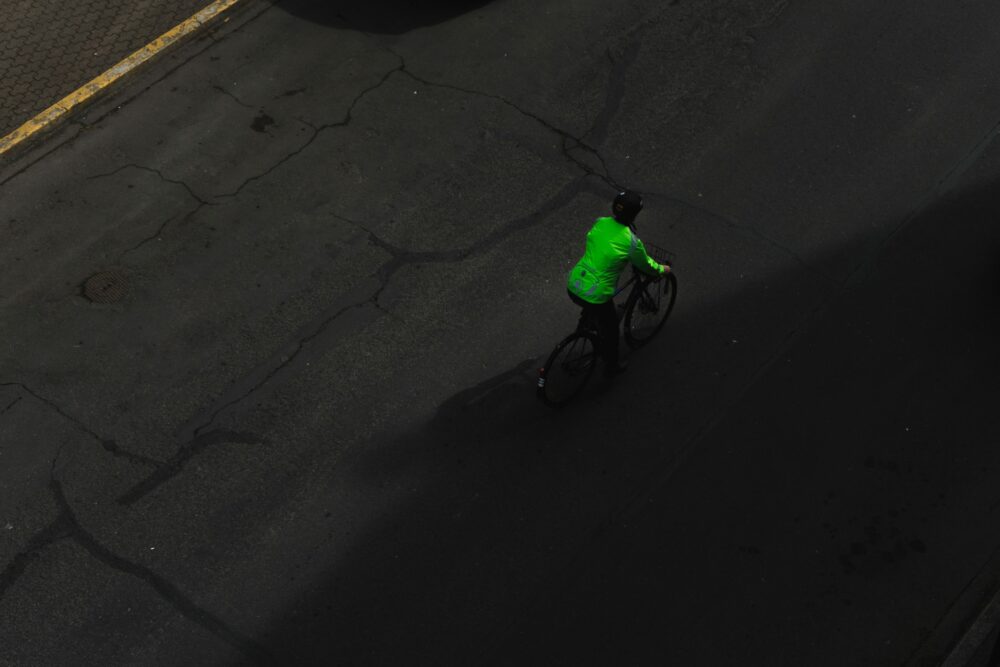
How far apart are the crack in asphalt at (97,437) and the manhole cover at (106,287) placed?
1100 millimetres

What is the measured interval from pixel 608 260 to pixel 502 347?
1.69 meters

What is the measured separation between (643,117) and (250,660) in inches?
267

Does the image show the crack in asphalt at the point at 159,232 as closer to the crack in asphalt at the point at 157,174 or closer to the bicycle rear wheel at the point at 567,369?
the crack in asphalt at the point at 157,174

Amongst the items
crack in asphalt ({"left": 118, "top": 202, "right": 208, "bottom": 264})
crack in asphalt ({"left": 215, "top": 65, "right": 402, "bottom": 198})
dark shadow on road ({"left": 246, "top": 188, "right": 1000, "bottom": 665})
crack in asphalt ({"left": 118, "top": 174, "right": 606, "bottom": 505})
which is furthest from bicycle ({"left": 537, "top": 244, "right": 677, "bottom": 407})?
crack in asphalt ({"left": 118, "top": 202, "right": 208, "bottom": 264})

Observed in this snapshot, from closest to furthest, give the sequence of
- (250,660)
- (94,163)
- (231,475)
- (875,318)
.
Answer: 1. (250,660)
2. (231,475)
3. (875,318)
4. (94,163)

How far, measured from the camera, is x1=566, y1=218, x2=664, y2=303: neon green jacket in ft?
28.4

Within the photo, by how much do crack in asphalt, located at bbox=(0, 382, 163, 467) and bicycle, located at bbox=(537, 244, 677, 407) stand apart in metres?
3.28

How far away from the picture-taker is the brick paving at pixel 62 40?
1250 cm

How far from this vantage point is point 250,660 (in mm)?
8234

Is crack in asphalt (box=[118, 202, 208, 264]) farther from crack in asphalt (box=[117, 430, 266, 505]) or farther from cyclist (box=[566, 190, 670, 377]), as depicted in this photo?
cyclist (box=[566, 190, 670, 377])

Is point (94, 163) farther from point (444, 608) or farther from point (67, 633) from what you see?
point (444, 608)

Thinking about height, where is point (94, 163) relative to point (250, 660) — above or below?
above

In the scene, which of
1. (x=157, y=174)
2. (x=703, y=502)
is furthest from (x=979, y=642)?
(x=157, y=174)

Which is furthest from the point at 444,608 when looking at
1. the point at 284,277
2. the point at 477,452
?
the point at 284,277
